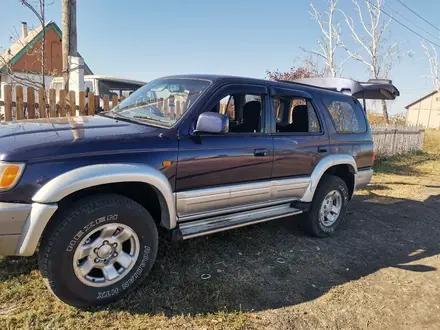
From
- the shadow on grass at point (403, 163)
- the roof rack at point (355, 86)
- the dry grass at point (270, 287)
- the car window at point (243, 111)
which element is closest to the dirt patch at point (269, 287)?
the dry grass at point (270, 287)

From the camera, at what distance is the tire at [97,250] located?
8.57ft

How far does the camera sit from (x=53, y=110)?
5.99 metres

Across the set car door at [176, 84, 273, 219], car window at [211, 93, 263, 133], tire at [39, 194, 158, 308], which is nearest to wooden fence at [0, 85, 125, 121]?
car window at [211, 93, 263, 133]

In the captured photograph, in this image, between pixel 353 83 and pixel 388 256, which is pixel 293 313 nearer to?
pixel 388 256

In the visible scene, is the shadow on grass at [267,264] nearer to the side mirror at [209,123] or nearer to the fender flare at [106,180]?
the fender flare at [106,180]

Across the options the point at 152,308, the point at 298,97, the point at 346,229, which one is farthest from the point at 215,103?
the point at 346,229

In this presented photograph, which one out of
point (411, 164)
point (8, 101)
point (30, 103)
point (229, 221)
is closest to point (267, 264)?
point (229, 221)

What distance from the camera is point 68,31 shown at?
21.5ft

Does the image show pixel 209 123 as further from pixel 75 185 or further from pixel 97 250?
pixel 97 250

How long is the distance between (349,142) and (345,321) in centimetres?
268

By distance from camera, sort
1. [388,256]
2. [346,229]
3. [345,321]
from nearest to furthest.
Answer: [345,321], [388,256], [346,229]

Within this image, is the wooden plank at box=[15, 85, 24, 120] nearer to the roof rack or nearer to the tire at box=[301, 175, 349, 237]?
the roof rack

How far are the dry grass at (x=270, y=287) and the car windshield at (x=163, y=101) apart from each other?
4.91 feet

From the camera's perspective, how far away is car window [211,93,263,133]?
160 inches
